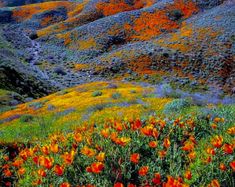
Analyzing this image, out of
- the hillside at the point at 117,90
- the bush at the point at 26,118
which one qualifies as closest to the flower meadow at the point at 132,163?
the hillside at the point at 117,90

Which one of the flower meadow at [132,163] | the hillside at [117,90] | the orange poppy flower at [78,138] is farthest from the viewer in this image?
the orange poppy flower at [78,138]

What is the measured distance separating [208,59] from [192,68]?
2.13 m

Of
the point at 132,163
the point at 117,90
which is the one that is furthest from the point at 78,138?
the point at 117,90

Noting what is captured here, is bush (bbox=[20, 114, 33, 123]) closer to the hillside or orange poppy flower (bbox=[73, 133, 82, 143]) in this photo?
the hillside

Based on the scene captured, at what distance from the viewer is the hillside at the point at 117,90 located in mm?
3812

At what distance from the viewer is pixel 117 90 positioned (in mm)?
21625

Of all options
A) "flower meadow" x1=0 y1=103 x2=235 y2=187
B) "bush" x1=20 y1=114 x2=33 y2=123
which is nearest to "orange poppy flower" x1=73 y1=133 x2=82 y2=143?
"flower meadow" x1=0 y1=103 x2=235 y2=187

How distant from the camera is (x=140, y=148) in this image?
4.22m

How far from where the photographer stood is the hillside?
3812 mm

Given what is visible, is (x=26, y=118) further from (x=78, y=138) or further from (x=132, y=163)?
(x=132, y=163)

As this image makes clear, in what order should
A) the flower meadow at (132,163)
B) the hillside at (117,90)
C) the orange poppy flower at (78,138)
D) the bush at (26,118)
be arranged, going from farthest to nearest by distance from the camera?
the bush at (26,118) → the orange poppy flower at (78,138) → the hillside at (117,90) → the flower meadow at (132,163)

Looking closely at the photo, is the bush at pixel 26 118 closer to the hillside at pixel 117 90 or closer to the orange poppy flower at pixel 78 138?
the hillside at pixel 117 90

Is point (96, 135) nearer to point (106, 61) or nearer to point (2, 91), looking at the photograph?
point (2, 91)

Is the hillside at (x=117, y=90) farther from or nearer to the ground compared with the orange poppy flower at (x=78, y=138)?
nearer to the ground
